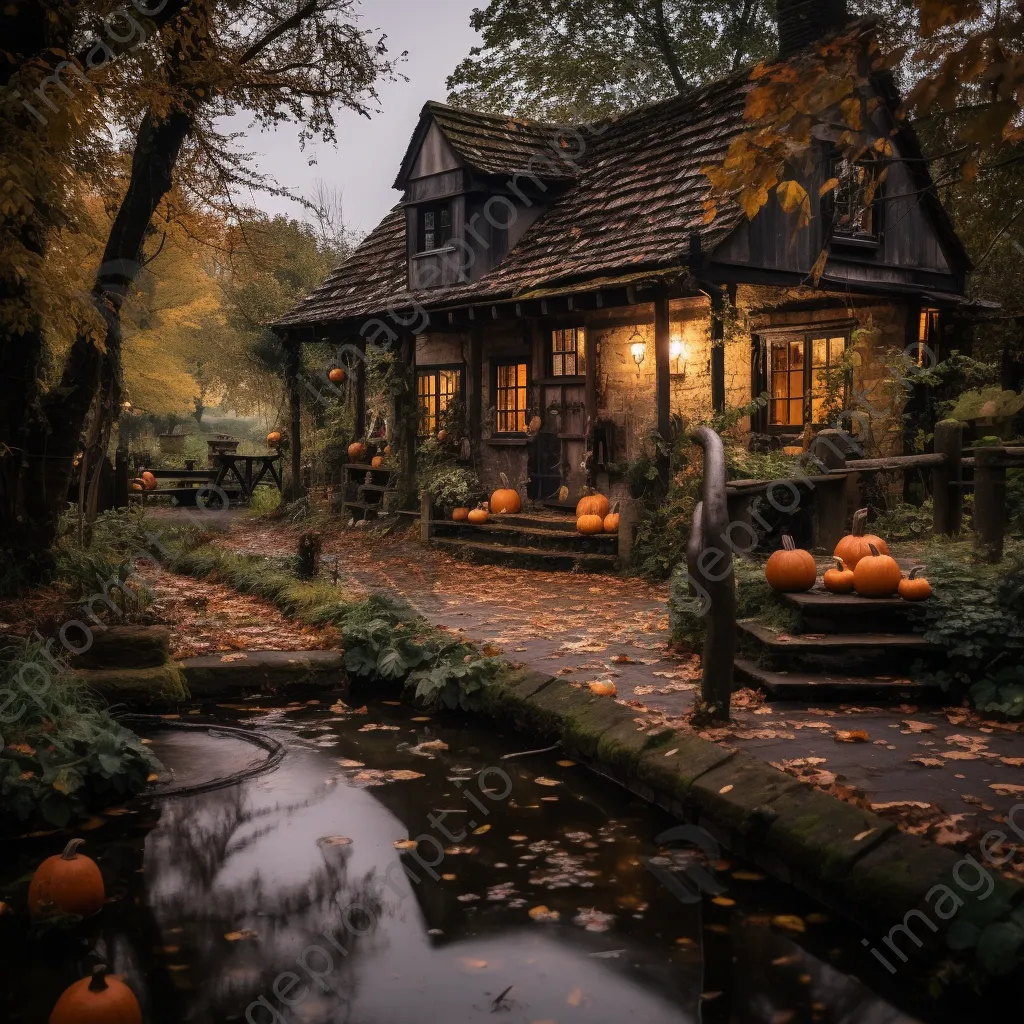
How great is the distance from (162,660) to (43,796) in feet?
7.38

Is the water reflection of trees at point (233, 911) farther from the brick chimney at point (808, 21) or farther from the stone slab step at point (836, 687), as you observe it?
the brick chimney at point (808, 21)

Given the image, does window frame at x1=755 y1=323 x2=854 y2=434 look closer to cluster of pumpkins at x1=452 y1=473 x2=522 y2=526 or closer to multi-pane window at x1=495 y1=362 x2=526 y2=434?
multi-pane window at x1=495 y1=362 x2=526 y2=434

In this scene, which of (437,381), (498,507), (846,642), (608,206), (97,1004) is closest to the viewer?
(97,1004)

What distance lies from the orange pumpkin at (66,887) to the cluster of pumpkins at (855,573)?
4.62m

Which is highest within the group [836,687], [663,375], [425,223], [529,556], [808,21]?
[808,21]

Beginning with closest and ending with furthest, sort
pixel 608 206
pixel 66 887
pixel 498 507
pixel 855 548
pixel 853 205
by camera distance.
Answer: pixel 66 887 < pixel 855 548 < pixel 853 205 < pixel 608 206 < pixel 498 507

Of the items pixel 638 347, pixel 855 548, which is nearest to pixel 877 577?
pixel 855 548

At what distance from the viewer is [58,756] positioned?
5.23 metres

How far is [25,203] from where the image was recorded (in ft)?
19.5

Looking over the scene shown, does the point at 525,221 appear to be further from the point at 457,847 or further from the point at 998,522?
the point at 457,847

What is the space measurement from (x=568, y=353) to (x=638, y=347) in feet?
5.86

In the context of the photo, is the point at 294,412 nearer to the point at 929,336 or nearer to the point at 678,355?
the point at 678,355

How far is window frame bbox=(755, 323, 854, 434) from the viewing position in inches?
605

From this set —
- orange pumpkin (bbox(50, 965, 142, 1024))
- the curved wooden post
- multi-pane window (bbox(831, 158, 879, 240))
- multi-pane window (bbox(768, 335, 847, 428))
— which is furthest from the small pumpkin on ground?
orange pumpkin (bbox(50, 965, 142, 1024))
